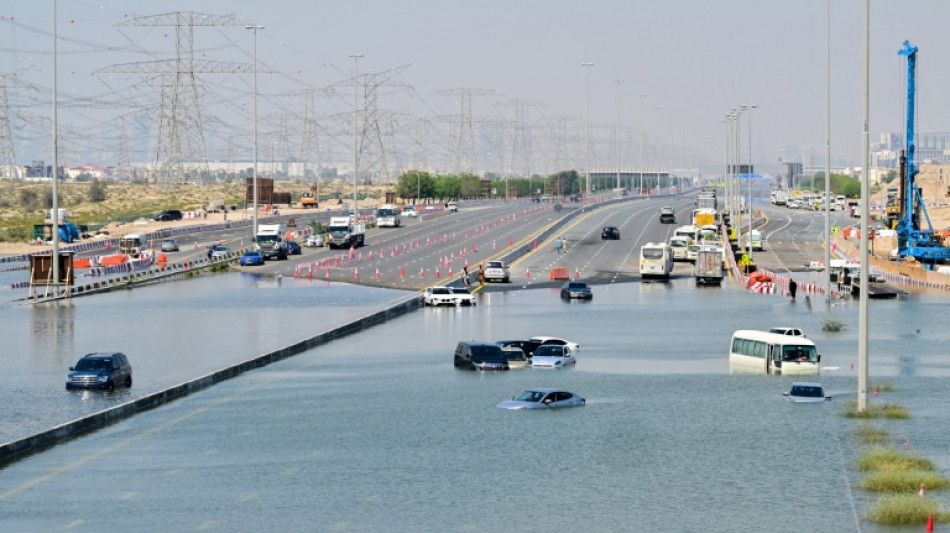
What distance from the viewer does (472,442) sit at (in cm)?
4769

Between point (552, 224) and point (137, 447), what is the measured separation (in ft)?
364

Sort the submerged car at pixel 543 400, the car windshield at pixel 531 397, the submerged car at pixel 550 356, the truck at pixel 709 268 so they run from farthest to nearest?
1. the truck at pixel 709 268
2. the submerged car at pixel 550 356
3. the car windshield at pixel 531 397
4. the submerged car at pixel 543 400

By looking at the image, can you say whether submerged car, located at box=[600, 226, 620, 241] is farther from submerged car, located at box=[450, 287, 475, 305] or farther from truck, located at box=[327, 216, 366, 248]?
submerged car, located at box=[450, 287, 475, 305]

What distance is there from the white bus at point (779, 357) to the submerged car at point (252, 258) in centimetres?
6239

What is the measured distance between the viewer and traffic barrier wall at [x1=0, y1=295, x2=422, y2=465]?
146ft

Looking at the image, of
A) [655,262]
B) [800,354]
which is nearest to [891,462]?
[800,354]

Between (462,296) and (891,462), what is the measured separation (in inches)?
2067

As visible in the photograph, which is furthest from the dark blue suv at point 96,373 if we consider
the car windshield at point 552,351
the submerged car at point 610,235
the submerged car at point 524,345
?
the submerged car at point 610,235

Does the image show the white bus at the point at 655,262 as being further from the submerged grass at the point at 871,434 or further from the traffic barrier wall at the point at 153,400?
the submerged grass at the point at 871,434

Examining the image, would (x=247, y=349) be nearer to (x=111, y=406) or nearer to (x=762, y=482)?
(x=111, y=406)

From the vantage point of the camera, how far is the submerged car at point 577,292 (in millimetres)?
97594

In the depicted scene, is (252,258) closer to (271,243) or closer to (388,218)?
(271,243)

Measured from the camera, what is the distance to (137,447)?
45875mm

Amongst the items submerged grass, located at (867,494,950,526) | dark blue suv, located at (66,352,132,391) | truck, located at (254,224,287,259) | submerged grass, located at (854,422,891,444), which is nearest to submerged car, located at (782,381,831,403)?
submerged grass, located at (854,422,891,444)
